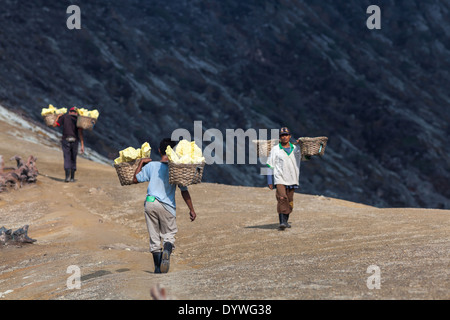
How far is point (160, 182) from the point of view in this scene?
8.03m

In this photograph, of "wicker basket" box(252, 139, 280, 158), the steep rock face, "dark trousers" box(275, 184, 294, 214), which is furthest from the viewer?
the steep rock face

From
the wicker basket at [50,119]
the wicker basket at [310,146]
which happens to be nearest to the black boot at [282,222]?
the wicker basket at [310,146]

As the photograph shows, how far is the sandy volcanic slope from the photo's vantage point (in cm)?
646

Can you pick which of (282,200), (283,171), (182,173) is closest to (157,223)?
(182,173)

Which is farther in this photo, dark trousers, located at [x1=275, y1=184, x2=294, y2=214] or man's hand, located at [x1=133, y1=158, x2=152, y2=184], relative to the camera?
dark trousers, located at [x1=275, y1=184, x2=294, y2=214]

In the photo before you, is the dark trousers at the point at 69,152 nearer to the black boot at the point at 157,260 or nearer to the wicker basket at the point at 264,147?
the wicker basket at the point at 264,147

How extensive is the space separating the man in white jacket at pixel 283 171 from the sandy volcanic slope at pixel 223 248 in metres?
0.54

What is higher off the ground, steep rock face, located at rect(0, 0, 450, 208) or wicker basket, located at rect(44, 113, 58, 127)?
steep rock face, located at rect(0, 0, 450, 208)

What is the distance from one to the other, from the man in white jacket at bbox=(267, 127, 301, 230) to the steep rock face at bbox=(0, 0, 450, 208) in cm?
1971

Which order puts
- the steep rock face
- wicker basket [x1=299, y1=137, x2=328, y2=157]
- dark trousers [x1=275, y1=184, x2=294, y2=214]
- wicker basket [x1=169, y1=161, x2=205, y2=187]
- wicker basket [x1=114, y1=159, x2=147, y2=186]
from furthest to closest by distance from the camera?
the steep rock face < wicker basket [x1=299, y1=137, x2=328, y2=157] < dark trousers [x1=275, y1=184, x2=294, y2=214] < wicker basket [x1=114, y1=159, x2=147, y2=186] < wicker basket [x1=169, y1=161, x2=205, y2=187]

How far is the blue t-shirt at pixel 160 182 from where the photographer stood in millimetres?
8031

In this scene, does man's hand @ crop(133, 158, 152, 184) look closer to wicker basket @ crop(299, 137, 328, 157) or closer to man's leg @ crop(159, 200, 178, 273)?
man's leg @ crop(159, 200, 178, 273)

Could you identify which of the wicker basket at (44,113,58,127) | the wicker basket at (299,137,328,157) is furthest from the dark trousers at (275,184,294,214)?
the wicker basket at (44,113,58,127)

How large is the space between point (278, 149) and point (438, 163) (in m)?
33.5
